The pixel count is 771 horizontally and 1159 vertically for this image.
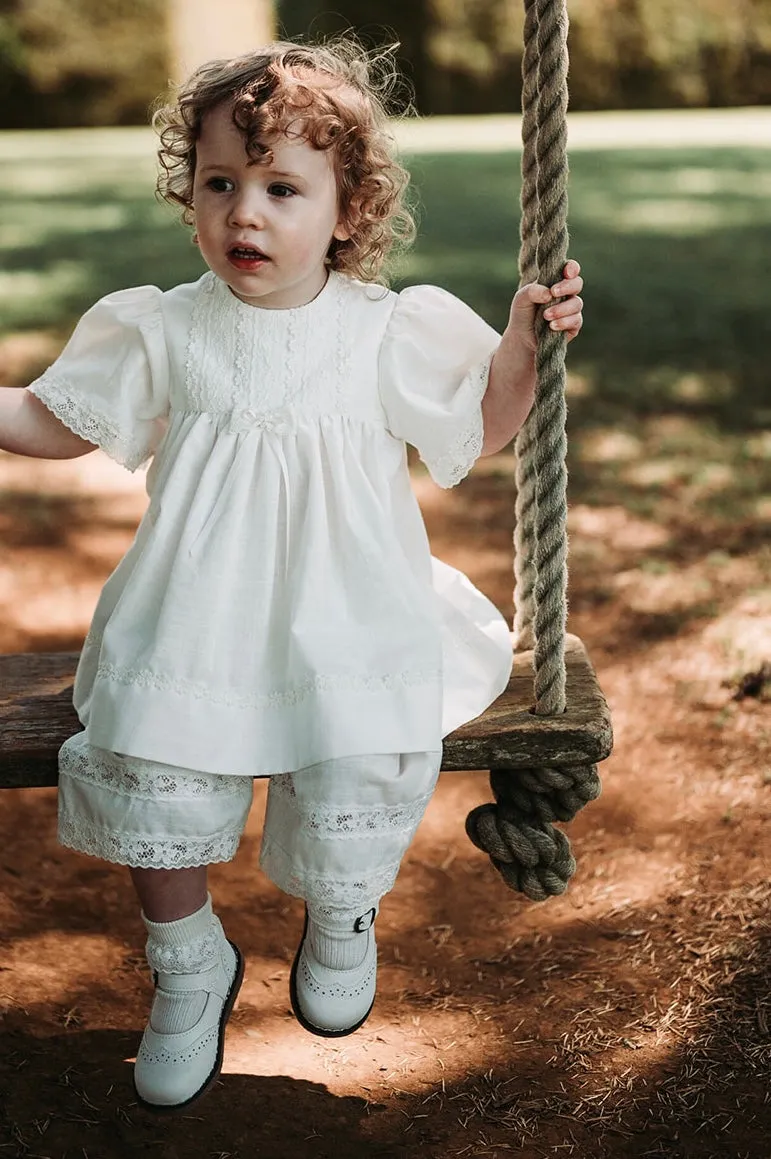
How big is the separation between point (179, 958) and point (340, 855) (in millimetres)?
291

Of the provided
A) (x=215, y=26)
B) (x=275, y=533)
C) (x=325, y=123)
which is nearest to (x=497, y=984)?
(x=275, y=533)

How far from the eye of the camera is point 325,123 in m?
1.97

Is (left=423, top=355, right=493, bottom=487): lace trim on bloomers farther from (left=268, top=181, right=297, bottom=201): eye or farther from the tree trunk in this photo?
the tree trunk

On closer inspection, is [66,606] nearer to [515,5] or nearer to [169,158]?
[169,158]

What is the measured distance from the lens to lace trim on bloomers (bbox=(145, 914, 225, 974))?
2.04 m

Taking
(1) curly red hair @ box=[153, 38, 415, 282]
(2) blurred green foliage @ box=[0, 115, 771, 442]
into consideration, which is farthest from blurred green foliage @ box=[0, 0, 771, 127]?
(1) curly red hair @ box=[153, 38, 415, 282]

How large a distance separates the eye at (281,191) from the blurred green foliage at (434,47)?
41.2 ft

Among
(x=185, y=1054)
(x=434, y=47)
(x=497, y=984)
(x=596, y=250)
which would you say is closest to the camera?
(x=185, y=1054)

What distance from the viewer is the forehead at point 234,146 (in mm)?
1943

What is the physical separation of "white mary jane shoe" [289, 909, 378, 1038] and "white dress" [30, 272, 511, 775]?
1.06 ft

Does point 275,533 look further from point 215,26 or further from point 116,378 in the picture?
point 215,26

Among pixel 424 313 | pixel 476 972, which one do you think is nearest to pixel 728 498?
pixel 476 972

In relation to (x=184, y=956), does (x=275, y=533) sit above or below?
above

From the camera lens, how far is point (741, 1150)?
209 centimetres
